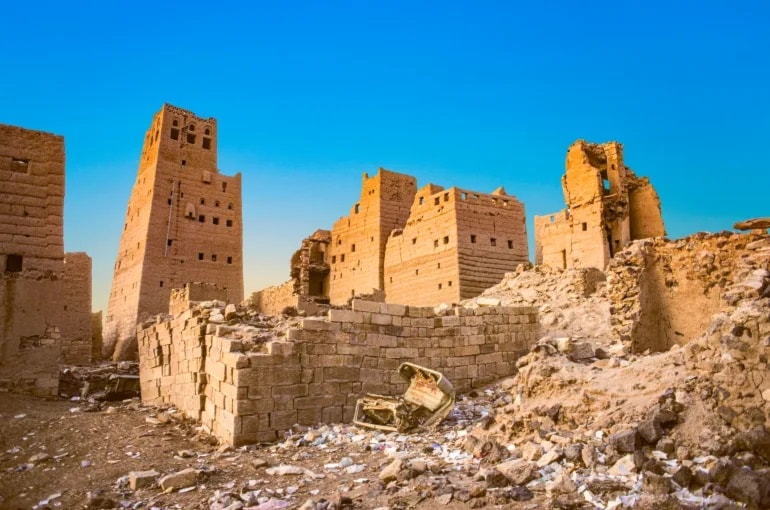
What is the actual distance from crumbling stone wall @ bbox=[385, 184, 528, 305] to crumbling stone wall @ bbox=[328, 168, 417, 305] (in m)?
3.18

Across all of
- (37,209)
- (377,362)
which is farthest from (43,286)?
(377,362)

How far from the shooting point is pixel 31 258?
37.7ft

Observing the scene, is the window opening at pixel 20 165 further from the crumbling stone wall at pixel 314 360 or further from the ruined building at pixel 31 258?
the crumbling stone wall at pixel 314 360

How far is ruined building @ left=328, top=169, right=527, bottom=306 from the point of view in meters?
21.2

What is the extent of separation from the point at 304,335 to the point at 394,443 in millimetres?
2358

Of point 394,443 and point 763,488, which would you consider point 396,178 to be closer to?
point 394,443

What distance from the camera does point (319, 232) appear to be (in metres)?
32.0

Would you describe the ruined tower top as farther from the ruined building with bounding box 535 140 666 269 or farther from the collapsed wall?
the collapsed wall

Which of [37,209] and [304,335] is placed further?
[37,209]

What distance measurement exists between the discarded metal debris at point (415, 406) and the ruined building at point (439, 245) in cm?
1239

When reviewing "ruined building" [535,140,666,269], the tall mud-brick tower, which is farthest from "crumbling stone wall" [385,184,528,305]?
the tall mud-brick tower

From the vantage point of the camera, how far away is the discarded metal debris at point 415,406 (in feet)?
25.7

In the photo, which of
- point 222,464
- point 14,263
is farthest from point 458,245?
point 222,464

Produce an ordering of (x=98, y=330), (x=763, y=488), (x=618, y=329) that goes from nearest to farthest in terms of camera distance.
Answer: (x=763, y=488) < (x=618, y=329) < (x=98, y=330)
